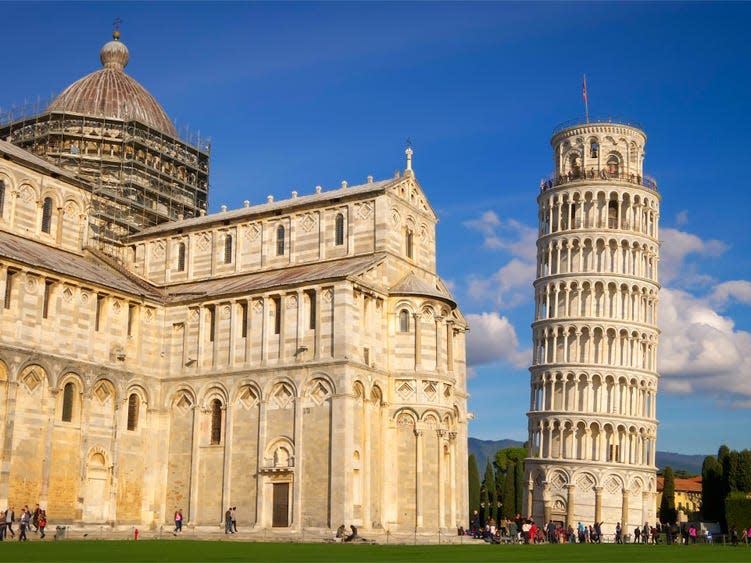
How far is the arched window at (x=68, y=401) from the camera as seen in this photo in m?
44.7

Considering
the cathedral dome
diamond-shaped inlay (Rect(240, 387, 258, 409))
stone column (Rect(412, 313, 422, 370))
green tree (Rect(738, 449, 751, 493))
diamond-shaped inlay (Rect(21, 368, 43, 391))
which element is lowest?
green tree (Rect(738, 449, 751, 493))

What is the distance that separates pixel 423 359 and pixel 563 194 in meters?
39.3

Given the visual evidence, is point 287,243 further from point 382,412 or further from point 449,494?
point 449,494

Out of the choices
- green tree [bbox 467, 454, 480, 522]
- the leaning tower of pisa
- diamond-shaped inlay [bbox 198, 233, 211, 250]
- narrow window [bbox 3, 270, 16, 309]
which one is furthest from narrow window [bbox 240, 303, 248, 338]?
green tree [bbox 467, 454, 480, 522]

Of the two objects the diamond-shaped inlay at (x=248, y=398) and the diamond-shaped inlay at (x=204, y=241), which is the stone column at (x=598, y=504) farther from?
the diamond-shaped inlay at (x=204, y=241)

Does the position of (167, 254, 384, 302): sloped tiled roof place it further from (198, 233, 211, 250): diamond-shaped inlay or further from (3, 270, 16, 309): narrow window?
(3, 270, 16, 309): narrow window

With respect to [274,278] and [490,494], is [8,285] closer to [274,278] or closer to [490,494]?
[274,278]

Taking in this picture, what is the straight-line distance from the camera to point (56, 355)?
4419 cm

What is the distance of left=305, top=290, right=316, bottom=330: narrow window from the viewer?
4572 cm

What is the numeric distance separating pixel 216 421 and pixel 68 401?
22.6ft

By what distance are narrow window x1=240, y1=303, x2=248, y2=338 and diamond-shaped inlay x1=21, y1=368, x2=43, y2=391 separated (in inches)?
366

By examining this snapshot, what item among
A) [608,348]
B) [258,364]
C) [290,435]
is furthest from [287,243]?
[608,348]

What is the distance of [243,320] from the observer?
47625 millimetres

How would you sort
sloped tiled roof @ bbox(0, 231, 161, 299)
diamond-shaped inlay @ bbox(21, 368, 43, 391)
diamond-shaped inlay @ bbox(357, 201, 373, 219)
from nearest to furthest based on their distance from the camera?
diamond-shaped inlay @ bbox(21, 368, 43, 391) < sloped tiled roof @ bbox(0, 231, 161, 299) < diamond-shaped inlay @ bbox(357, 201, 373, 219)
